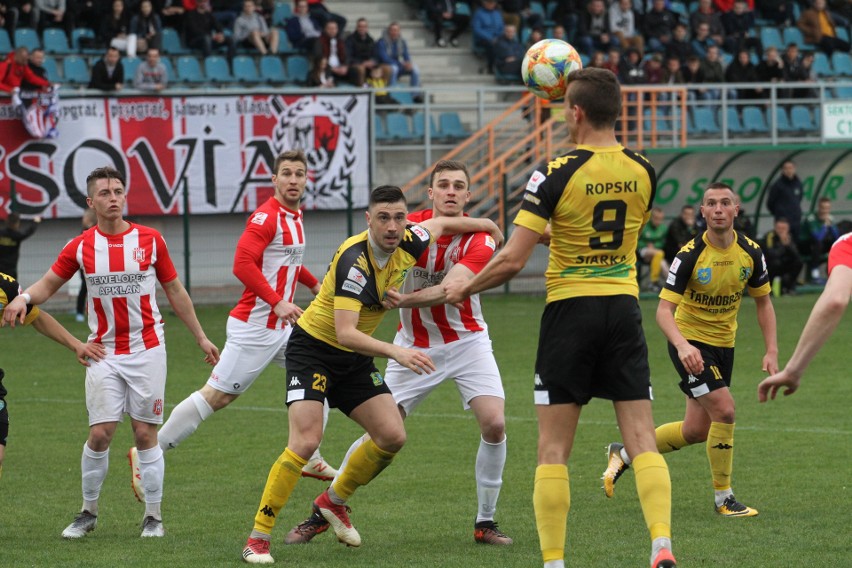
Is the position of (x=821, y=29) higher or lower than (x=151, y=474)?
higher

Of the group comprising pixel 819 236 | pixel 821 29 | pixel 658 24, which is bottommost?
pixel 819 236

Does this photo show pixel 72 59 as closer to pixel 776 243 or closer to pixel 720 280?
pixel 776 243

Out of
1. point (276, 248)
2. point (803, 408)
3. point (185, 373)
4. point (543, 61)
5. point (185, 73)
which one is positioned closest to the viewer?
point (543, 61)

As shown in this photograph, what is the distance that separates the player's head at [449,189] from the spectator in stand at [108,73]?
1485 centimetres

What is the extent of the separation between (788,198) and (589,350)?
18.8m

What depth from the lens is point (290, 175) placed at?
30.5 ft

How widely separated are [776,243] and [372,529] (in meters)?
16.4

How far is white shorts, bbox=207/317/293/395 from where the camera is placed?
30.1 feet

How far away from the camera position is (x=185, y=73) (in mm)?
23531

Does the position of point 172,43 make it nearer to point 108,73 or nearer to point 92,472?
point 108,73

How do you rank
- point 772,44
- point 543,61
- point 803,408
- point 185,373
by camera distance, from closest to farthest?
point 543,61 → point 803,408 → point 185,373 → point 772,44

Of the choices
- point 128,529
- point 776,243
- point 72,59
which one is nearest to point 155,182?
point 72,59

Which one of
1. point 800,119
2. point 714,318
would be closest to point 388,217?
point 714,318

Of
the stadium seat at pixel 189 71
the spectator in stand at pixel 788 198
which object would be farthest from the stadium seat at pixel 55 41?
the spectator in stand at pixel 788 198
